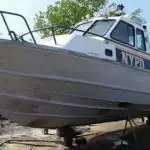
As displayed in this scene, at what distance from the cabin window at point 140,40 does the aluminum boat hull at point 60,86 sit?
0.77 meters

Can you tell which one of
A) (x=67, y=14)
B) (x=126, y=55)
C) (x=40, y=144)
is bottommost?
(x=40, y=144)

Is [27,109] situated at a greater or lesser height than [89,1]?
lesser

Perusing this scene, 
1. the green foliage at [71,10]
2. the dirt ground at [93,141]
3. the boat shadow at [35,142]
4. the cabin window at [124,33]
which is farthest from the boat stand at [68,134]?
the green foliage at [71,10]

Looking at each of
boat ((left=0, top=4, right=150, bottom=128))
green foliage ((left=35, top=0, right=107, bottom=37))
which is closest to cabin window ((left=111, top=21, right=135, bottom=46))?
boat ((left=0, top=4, right=150, bottom=128))

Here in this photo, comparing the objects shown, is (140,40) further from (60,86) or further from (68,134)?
(60,86)

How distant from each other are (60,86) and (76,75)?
36cm

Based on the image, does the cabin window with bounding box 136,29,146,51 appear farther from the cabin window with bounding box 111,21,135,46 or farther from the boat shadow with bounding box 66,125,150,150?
the boat shadow with bounding box 66,125,150,150

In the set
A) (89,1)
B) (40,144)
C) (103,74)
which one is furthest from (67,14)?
(103,74)

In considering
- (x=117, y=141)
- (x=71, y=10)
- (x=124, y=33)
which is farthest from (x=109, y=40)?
(x=71, y=10)

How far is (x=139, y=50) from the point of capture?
936 centimetres

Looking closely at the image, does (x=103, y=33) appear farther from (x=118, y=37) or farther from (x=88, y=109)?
(x=88, y=109)

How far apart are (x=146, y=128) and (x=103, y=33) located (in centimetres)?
455

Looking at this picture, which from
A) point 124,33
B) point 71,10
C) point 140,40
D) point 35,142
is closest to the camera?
point 124,33

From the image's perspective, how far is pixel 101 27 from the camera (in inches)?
368
